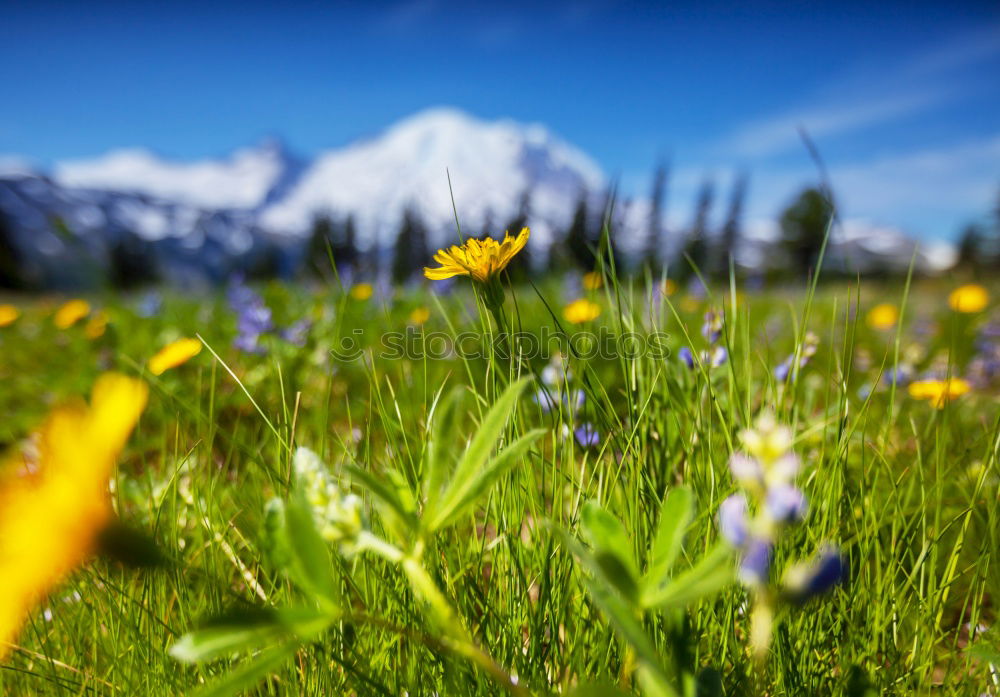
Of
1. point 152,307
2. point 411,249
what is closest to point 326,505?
point 152,307

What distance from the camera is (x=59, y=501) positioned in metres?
0.42

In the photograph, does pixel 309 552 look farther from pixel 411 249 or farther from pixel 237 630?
pixel 411 249

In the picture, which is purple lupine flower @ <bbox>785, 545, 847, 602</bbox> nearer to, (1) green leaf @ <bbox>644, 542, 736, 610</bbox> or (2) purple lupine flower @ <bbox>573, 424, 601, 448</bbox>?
(1) green leaf @ <bbox>644, 542, 736, 610</bbox>

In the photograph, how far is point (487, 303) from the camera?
829 mm

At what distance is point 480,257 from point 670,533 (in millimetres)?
446

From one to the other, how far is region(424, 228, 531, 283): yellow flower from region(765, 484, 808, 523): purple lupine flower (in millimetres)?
484

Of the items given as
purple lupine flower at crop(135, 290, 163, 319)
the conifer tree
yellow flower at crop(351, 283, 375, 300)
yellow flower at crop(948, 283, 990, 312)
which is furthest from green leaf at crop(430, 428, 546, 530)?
purple lupine flower at crop(135, 290, 163, 319)

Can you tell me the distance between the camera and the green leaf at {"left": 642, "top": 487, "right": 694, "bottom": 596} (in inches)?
21.4

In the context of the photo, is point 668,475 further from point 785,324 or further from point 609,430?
point 785,324

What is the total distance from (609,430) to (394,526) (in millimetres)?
474

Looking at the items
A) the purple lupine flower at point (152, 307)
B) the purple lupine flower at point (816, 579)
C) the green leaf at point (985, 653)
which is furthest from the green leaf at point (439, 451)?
the purple lupine flower at point (152, 307)

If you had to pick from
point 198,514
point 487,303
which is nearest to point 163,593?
point 198,514

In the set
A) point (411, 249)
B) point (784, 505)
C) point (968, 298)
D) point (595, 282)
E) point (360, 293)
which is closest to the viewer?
point (784, 505)

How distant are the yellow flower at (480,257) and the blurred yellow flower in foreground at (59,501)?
1.48ft
